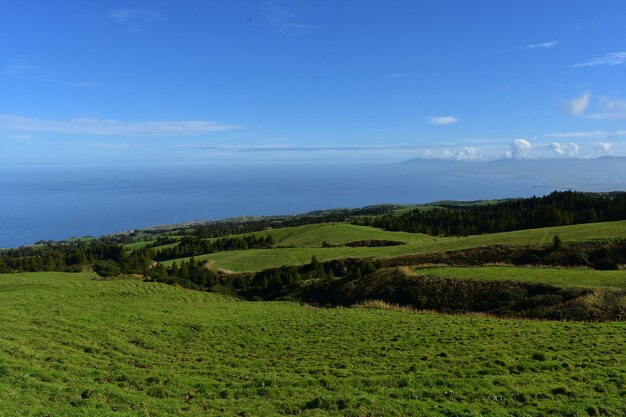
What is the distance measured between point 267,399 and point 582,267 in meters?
40.1

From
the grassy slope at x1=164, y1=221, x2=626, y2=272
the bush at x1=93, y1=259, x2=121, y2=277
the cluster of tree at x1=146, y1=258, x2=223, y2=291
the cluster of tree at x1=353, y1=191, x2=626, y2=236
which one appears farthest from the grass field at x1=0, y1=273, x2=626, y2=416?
the cluster of tree at x1=353, y1=191, x2=626, y2=236

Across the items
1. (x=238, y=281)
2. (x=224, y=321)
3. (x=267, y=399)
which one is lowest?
(x=238, y=281)

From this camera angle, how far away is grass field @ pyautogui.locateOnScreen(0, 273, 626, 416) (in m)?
12.7

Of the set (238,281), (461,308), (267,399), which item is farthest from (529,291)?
(238,281)

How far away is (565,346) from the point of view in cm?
1972

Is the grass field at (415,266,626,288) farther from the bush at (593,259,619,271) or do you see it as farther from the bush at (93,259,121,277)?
the bush at (93,259,121,277)

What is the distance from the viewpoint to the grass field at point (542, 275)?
3278 centimetres

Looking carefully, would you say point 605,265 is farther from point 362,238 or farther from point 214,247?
point 214,247

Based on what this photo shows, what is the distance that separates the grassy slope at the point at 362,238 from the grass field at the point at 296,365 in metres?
29.2

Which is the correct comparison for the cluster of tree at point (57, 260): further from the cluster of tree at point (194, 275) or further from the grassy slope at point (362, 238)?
the grassy slope at point (362, 238)

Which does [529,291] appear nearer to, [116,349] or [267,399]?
[267,399]

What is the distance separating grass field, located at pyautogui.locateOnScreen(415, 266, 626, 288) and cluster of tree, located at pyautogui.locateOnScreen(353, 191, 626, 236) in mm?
47065

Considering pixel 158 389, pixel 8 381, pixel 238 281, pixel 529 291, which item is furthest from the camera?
pixel 238 281

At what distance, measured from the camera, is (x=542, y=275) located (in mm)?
36906
